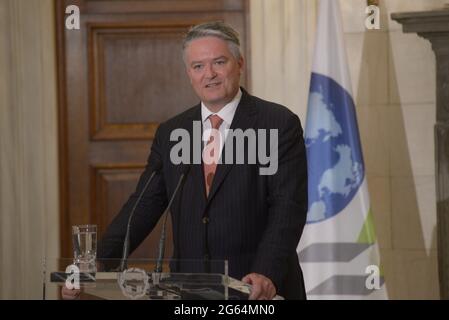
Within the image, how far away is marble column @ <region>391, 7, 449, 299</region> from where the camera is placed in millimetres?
4570

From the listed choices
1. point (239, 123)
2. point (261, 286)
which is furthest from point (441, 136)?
point (261, 286)

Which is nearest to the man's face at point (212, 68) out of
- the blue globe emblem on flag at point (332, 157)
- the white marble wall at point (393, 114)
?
the blue globe emblem on flag at point (332, 157)

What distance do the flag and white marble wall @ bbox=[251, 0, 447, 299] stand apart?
0.39 m

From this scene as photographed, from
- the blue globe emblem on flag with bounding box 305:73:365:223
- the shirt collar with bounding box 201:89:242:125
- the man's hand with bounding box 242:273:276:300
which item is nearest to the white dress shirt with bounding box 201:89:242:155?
the shirt collar with bounding box 201:89:242:125

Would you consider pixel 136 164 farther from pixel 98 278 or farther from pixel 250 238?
pixel 98 278

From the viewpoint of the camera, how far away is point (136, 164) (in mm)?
5227

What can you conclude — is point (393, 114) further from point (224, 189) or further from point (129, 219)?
point (129, 219)

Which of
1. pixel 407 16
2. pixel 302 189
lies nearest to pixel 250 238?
pixel 302 189

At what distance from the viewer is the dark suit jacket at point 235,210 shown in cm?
282

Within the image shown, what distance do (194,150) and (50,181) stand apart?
2.24 meters

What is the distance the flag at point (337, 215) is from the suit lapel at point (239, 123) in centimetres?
141

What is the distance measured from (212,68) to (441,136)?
2046 mm

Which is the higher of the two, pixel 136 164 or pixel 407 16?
pixel 407 16
